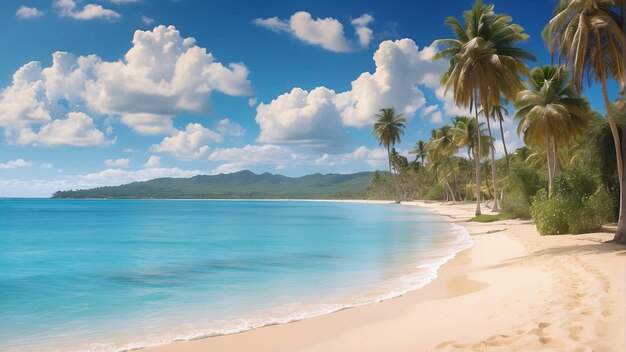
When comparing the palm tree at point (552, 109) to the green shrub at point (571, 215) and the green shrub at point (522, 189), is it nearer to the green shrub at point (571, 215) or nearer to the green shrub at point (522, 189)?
the green shrub at point (522, 189)

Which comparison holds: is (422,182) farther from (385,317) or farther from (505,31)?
(385,317)

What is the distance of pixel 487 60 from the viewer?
29562 millimetres

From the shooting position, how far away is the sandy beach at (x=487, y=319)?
518 cm

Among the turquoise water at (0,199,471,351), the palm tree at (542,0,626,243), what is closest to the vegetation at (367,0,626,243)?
the palm tree at (542,0,626,243)

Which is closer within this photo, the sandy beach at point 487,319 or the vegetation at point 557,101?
the sandy beach at point 487,319

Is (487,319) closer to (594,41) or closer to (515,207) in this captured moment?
(594,41)

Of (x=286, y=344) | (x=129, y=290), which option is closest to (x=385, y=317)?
(x=286, y=344)

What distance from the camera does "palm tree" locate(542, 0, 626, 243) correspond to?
1266 cm

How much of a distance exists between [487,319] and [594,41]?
464 inches

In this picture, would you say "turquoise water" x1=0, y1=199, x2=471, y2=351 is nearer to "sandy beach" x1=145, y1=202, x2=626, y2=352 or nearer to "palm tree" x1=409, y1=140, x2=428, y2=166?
"sandy beach" x1=145, y1=202, x2=626, y2=352

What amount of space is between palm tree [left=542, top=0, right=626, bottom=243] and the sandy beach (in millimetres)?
5101

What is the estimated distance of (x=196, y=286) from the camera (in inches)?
460

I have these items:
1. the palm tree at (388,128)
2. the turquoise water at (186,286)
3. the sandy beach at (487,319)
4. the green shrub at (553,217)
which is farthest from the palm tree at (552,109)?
the palm tree at (388,128)

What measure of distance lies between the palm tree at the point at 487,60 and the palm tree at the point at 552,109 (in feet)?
6.40
